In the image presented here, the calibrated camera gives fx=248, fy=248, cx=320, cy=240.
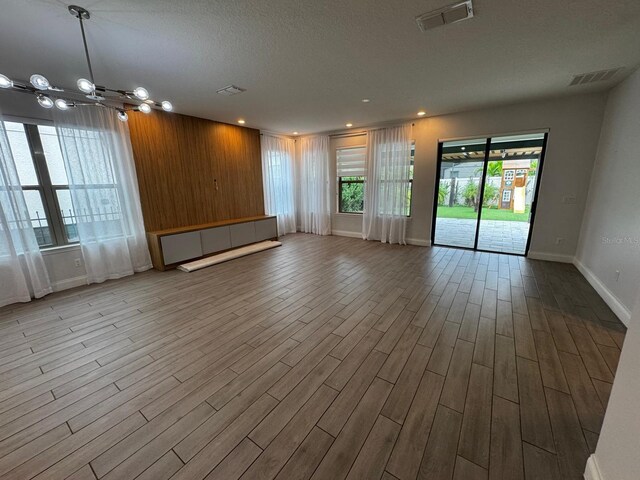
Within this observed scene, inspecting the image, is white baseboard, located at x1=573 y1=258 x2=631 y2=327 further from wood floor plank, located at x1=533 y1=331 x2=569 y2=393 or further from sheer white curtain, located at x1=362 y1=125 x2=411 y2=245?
sheer white curtain, located at x1=362 y1=125 x2=411 y2=245

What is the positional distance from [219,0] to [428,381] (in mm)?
3155

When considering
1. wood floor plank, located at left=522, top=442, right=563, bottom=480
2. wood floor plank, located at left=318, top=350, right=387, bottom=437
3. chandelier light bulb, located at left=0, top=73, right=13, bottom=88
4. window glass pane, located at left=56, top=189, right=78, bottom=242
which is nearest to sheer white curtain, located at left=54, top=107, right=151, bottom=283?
window glass pane, located at left=56, top=189, right=78, bottom=242

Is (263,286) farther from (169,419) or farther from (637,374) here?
(637,374)

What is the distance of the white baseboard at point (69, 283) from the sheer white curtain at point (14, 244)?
0.19m

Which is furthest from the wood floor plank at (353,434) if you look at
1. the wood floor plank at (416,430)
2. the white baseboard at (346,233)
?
the white baseboard at (346,233)

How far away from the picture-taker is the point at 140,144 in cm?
412

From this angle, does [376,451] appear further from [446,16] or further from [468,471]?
[446,16]

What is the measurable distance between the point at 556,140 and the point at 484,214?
1.59 meters

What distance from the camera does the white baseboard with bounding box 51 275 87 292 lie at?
3.52 meters

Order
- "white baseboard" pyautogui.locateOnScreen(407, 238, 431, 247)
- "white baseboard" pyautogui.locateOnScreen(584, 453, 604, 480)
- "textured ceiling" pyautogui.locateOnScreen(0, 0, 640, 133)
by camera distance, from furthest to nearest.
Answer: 1. "white baseboard" pyautogui.locateOnScreen(407, 238, 431, 247)
2. "textured ceiling" pyautogui.locateOnScreen(0, 0, 640, 133)
3. "white baseboard" pyautogui.locateOnScreen(584, 453, 604, 480)

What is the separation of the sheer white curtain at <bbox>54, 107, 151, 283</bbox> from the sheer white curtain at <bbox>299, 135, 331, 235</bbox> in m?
4.00

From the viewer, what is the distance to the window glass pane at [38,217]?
130 inches

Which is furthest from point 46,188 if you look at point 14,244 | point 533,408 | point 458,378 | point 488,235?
point 488,235

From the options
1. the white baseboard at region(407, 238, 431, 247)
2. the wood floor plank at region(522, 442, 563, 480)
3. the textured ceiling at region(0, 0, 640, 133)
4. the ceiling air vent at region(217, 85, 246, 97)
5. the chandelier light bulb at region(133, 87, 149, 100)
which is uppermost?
the ceiling air vent at region(217, 85, 246, 97)
